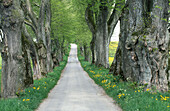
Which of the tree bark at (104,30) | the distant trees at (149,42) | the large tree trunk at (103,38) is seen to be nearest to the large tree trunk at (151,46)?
the distant trees at (149,42)

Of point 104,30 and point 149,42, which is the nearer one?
point 149,42

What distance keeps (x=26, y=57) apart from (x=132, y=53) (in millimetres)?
5393

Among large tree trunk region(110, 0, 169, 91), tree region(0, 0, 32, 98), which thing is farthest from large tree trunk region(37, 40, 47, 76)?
large tree trunk region(110, 0, 169, 91)

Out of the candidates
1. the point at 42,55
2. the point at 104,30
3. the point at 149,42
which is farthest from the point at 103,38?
the point at 149,42

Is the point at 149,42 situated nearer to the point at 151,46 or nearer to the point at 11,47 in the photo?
the point at 151,46

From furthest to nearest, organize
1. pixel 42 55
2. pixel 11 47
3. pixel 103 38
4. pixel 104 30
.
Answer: pixel 103 38 < pixel 104 30 < pixel 42 55 < pixel 11 47

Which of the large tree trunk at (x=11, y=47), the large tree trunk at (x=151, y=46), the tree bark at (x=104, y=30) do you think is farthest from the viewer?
the tree bark at (x=104, y=30)

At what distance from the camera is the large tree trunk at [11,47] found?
22.9ft

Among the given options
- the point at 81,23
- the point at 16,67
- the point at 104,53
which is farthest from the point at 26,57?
the point at 81,23

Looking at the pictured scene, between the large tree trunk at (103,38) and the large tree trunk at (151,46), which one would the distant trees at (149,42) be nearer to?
the large tree trunk at (151,46)

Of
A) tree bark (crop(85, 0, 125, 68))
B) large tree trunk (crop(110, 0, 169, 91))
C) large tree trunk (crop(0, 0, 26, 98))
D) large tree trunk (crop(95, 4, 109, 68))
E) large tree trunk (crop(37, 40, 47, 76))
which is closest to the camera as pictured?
large tree trunk (crop(0, 0, 26, 98))

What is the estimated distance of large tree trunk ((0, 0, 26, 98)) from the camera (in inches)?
275

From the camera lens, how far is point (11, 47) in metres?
7.18

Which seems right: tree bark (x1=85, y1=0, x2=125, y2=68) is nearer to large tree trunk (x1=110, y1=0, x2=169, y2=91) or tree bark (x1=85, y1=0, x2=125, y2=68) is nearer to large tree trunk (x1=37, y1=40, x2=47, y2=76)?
large tree trunk (x1=37, y1=40, x2=47, y2=76)
